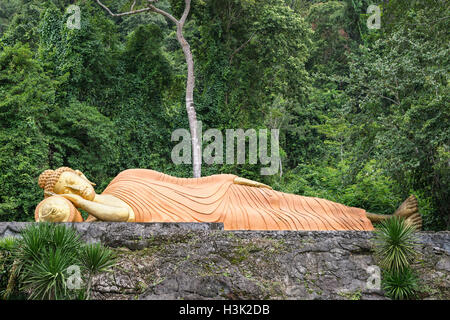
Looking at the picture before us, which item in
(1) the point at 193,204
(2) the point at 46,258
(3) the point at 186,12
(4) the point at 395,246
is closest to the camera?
(2) the point at 46,258

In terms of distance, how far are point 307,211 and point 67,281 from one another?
4.16 meters

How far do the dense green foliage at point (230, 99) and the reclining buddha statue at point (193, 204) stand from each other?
2.07 metres

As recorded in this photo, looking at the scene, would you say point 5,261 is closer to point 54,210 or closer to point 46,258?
point 46,258

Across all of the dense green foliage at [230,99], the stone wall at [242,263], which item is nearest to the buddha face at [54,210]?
the stone wall at [242,263]

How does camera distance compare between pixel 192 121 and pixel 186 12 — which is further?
pixel 186 12

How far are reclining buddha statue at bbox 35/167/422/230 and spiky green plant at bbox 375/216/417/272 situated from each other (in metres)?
1.93

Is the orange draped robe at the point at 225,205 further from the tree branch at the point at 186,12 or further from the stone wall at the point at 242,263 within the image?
the tree branch at the point at 186,12

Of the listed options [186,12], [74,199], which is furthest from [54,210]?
[186,12]

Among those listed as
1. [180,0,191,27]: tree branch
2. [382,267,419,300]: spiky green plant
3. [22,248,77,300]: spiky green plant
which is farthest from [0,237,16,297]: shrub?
[180,0,191,27]: tree branch

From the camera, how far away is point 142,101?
16.5m

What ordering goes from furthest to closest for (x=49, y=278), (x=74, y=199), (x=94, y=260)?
(x=74, y=199), (x=94, y=260), (x=49, y=278)

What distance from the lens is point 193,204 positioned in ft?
24.6

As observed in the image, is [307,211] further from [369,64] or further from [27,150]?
[27,150]

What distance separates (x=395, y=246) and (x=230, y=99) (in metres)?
12.3
